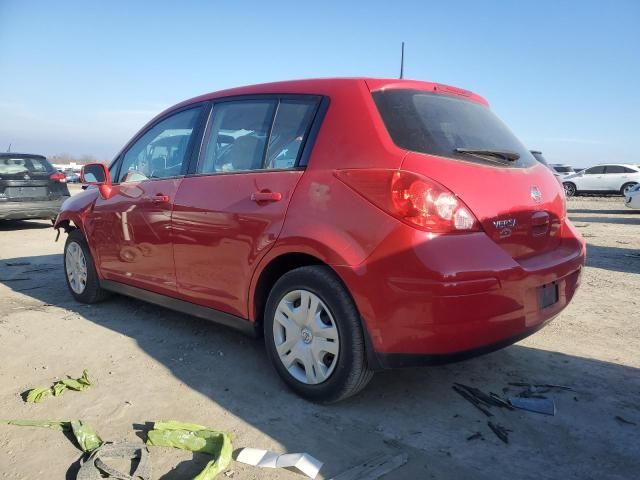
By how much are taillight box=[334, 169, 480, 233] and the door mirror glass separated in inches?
122

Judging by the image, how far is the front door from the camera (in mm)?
4012

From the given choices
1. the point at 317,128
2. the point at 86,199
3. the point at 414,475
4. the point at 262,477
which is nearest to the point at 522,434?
the point at 414,475

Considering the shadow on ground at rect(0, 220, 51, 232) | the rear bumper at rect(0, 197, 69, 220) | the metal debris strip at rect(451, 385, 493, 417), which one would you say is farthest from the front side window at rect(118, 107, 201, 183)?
the shadow on ground at rect(0, 220, 51, 232)

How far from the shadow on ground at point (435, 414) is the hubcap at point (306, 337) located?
0.20m

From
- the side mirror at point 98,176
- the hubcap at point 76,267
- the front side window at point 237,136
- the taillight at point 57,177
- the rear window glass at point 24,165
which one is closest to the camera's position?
the front side window at point 237,136

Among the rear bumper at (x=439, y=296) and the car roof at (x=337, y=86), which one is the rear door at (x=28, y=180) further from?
the rear bumper at (x=439, y=296)

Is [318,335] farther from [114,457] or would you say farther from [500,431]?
[114,457]

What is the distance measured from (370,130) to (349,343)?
44.1 inches

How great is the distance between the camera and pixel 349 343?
2789 millimetres

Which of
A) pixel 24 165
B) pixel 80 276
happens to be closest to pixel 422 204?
pixel 80 276

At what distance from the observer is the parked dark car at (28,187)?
420 inches

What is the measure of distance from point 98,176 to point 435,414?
361cm

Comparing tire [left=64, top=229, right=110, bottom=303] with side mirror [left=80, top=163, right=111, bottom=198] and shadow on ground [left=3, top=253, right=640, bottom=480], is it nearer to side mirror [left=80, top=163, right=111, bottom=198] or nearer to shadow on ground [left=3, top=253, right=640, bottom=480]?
side mirror [left=80, top=163, right=111, bottom=198]

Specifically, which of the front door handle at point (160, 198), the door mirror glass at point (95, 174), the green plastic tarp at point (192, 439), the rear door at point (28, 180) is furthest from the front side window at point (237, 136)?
the rear door at point (28, 180)
